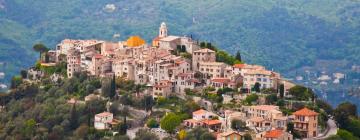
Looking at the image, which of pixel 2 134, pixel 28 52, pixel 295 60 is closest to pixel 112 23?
pixel 28 52

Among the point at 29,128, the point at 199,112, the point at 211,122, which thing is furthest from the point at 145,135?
the point at 29,128

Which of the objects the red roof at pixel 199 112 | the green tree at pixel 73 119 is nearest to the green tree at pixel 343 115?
the red roof at pixel 199 112

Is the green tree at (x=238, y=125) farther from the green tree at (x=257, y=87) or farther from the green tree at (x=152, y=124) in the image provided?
the green tree at (x=257, y=87)

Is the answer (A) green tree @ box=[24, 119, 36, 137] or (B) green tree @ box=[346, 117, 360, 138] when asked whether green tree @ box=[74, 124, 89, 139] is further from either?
(B) green tree @ box=[346, 117, 360, 138]

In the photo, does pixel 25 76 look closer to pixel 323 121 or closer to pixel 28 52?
pixel 323 121

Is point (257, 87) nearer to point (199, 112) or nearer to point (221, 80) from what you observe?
point (221, 80)

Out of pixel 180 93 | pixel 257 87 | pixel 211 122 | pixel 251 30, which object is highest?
pixel 251 30
